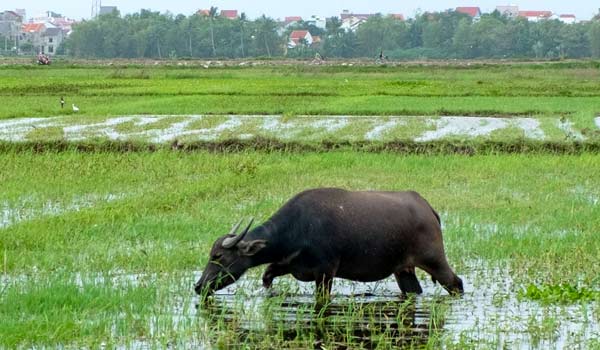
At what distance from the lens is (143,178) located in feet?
36.8

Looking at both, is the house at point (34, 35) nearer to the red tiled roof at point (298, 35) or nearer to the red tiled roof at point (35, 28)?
the red tiled roof at point (35, 28)

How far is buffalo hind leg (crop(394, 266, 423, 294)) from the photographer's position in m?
6.51

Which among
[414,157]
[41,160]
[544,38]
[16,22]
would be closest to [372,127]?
[414,157]

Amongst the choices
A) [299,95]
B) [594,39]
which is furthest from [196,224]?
[594,39]

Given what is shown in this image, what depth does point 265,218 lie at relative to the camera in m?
8.56

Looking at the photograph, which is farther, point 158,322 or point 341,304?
point 341,304

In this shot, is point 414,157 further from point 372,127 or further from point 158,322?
point 158,322

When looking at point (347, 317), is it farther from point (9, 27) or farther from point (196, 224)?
point (9, 27)

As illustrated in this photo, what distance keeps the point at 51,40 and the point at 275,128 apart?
10940 centimetres

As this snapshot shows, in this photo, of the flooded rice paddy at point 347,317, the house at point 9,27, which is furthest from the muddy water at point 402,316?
the house at point 9,27

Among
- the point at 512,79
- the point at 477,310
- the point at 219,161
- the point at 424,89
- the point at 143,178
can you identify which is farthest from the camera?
the point at 512,79

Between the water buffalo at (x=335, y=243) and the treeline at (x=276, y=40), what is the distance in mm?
81005

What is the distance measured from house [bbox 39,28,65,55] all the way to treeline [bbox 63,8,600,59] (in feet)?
A: 84.5

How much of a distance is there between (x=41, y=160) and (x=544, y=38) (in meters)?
→ 79.8
